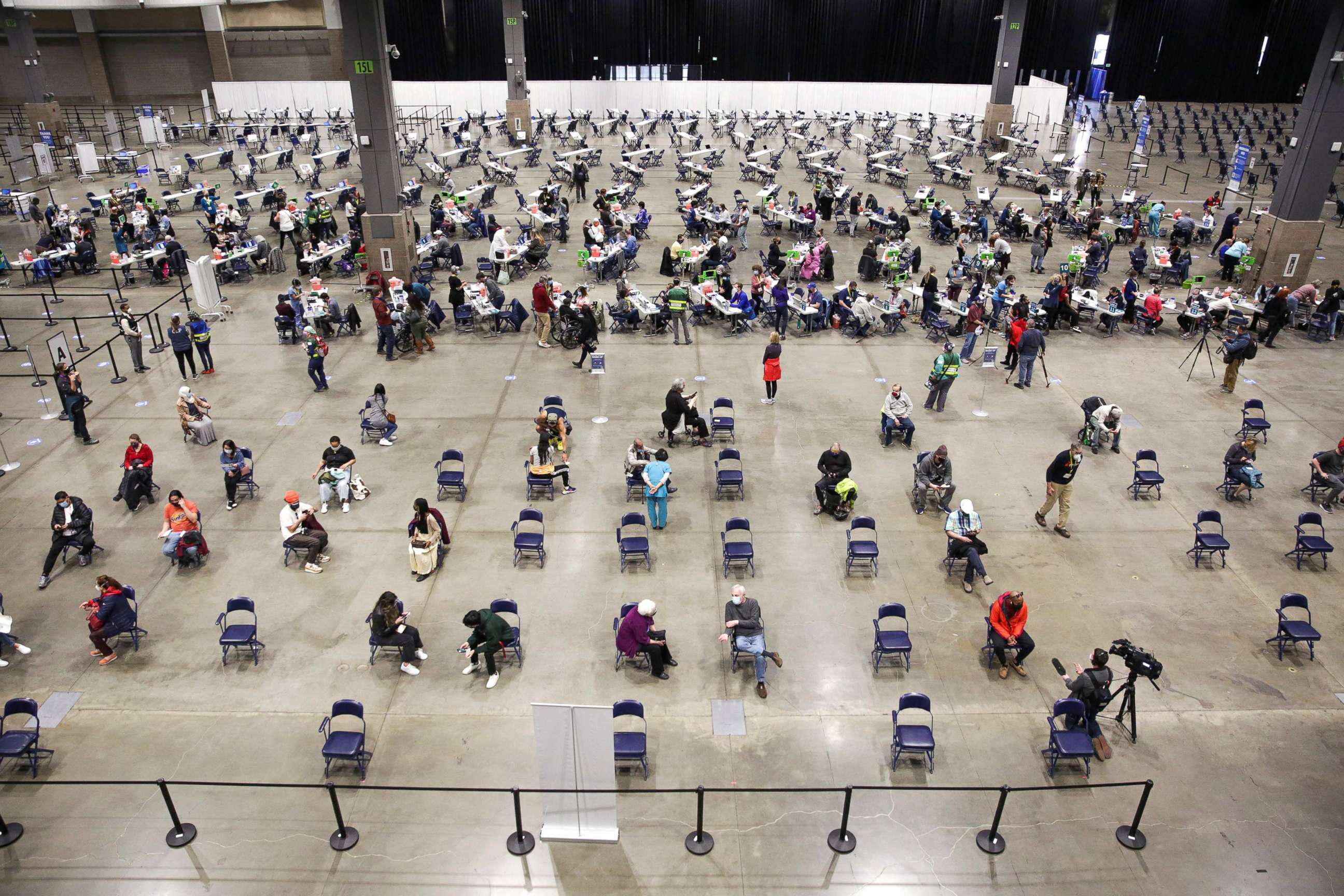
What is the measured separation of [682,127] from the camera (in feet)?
159

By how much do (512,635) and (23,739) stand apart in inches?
202

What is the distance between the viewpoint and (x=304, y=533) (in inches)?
501

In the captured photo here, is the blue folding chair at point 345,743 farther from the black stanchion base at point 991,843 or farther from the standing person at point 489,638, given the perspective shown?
the black stanchion base at point 991,843

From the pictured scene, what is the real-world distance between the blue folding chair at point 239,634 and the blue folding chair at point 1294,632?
1267 cm

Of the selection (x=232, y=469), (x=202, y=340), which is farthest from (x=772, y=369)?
(x=202, y=340)

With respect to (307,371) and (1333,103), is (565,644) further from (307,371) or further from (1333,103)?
(1333,103)

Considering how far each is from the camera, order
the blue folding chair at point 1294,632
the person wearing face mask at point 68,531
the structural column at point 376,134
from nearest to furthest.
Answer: the blue folding chair at point 1294,632
the person wearing face mask at point 68,531
the structural column at point 376,134

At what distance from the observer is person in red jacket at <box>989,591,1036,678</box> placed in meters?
10.5


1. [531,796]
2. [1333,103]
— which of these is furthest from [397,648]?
[1333,103]

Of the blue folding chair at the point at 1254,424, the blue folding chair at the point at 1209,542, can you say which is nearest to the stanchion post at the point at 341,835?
the blue folding chair at the point at 1209,542

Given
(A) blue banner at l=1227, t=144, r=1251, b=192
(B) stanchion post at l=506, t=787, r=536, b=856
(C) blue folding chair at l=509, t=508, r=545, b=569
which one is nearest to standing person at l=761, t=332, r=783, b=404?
(C) blue folding chair at l=509, t=508, r=545, b=569

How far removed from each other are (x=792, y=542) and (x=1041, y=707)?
420cm

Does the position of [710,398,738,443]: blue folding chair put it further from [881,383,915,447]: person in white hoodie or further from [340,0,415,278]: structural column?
[340,0,415,278]: structural column

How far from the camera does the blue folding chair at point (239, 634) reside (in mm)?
10797
